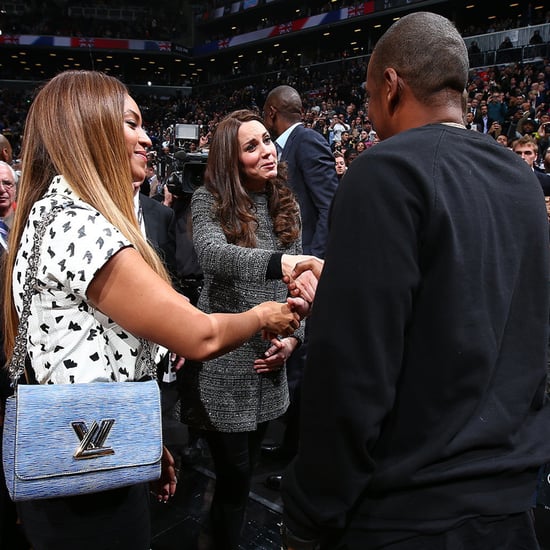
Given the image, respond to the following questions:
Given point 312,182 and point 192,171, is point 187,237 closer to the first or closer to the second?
point 192,171

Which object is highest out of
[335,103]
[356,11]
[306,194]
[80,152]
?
[356,11]

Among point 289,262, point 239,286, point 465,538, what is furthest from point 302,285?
point 465,538

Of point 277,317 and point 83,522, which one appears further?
point 277,317

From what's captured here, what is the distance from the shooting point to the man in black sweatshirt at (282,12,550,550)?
88cm

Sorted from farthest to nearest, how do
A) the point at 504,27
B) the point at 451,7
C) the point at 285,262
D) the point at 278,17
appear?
the point at 278,17, the point at 451,7, the point at 504,27, the point at 285,262

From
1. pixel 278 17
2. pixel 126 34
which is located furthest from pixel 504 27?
pixel 126 34

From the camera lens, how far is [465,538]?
91cm

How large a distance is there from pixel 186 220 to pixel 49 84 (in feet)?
5.84

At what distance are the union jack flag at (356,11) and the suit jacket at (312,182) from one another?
25727 millimetres

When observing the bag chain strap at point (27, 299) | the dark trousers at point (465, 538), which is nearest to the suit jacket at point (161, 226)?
the bag chain strap at point (27, 299)

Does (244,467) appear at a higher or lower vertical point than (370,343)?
lower

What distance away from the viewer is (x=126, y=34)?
34094mm

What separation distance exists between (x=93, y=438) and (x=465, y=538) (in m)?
0.72

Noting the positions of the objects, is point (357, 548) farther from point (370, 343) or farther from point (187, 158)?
point (187, 158)
